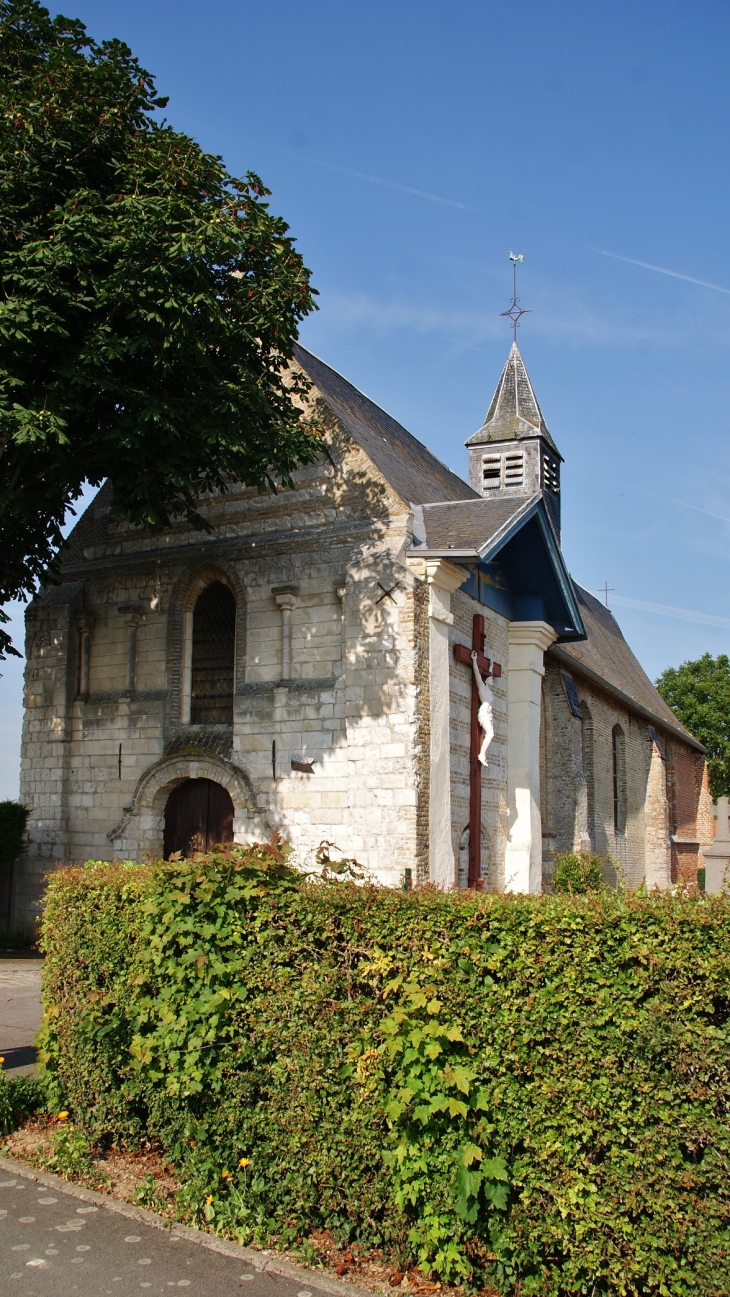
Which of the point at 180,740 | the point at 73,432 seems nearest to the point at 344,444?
the point at 73,432

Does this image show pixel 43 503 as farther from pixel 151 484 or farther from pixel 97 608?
pixel 97 608

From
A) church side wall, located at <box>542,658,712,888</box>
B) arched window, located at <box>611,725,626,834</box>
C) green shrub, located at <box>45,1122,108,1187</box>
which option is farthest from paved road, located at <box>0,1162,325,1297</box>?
arched window, located at <box>611,725,626,834</box>

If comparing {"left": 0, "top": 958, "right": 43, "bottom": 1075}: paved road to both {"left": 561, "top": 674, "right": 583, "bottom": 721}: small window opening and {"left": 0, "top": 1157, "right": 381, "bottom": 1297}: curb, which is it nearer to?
{"left": 0, "top": 1157, "right": 381, "bottom": 1297}: curb

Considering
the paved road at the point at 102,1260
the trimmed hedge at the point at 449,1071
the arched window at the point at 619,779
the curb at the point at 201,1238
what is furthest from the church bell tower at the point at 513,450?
the paved road at the point at 102,1260

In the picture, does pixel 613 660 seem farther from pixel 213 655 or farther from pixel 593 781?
pixel 213 655

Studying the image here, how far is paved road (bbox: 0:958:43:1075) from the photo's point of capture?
8133 mm

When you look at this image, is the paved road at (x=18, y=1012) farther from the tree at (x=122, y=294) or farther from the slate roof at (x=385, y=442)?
the slate roof at (x=385, y=442)

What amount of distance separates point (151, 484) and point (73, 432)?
1057mm

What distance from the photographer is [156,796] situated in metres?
14.0

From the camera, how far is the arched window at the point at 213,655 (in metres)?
14.0

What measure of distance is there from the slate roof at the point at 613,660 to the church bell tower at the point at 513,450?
3362 mm

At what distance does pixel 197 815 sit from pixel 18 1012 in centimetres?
420

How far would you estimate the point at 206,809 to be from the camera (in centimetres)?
1380

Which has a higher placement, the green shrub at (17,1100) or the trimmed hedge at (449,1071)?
the trimmed hedge at (449,1071)
